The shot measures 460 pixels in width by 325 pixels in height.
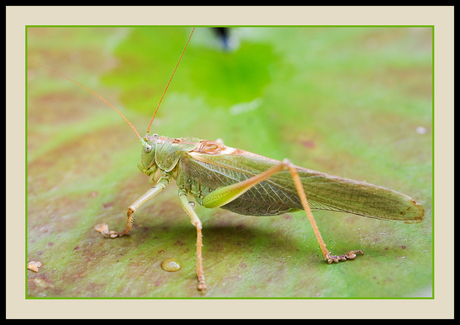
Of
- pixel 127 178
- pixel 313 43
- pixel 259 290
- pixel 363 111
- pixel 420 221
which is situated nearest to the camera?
pixel 259 290

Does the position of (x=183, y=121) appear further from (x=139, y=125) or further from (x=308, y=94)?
(x=308, y=94)

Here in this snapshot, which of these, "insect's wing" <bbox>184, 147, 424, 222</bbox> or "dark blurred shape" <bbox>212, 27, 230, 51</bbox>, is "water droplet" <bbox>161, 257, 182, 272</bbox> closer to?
"insect's wing" <bbox>184, 147, 424, 222</bbox>

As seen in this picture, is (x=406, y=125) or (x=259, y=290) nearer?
(x=259, y=290)

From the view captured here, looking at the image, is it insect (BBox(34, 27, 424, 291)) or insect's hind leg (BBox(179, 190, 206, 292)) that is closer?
insect's hind leg (BBox(179, 190, 206, 292))

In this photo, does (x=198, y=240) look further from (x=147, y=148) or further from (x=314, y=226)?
(x=147, y=148)

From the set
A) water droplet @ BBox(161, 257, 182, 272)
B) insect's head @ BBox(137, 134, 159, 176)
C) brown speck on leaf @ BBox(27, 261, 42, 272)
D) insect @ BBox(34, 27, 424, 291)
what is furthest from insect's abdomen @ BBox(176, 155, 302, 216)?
brown speck on leaf @ BBox(27, 261, 42, 272)

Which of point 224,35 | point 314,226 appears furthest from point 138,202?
point 224,35

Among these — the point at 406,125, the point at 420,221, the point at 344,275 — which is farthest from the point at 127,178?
the point at 406,125

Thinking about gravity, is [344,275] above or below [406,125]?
below
